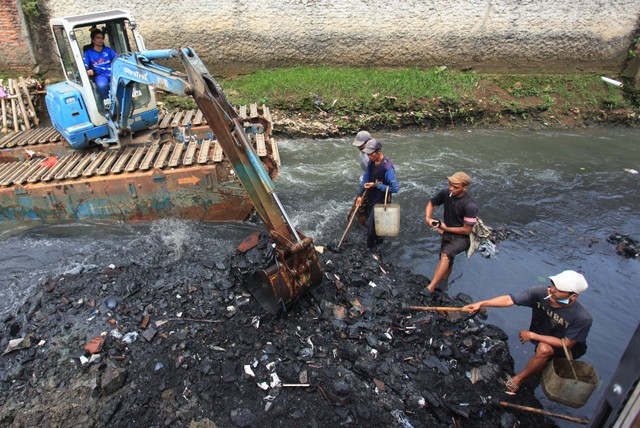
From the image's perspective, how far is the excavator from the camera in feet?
14.1

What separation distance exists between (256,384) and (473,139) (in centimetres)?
890

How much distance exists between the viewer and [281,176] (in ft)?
28.3

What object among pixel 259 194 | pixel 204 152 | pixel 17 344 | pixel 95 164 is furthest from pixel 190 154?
pixel 17 344

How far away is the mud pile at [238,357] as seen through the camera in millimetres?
3779

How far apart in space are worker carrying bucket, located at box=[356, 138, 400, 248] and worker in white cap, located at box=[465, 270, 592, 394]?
5.88ft

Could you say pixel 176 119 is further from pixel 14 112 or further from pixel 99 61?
pixel 14 112

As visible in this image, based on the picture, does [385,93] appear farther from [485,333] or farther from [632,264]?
[485,333]

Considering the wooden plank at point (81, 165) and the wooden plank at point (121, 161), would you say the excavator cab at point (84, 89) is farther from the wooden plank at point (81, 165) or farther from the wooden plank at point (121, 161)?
the wooden plank at point (121, 161)

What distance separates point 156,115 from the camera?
750 cm

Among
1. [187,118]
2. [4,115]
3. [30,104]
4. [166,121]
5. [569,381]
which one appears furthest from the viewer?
[30,104]

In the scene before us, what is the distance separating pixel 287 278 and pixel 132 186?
11.1 feet

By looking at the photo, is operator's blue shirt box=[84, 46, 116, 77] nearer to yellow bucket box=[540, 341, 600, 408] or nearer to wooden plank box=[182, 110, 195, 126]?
wooden plank box=[182, 110, 195, 126]

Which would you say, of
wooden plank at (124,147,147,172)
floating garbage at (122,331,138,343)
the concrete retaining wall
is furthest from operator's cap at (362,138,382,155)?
the concrete retaining wall

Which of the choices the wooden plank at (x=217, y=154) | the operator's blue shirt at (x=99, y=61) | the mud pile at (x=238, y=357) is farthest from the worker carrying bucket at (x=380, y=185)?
the operator's blue shirt at (x=99, y=61)
